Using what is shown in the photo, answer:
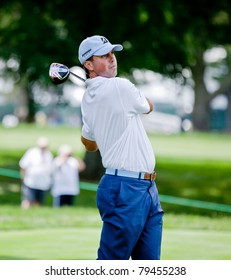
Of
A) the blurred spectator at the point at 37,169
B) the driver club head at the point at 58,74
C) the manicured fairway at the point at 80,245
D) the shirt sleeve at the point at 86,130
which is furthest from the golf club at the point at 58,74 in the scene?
the blurred spectator at the point at 37,169

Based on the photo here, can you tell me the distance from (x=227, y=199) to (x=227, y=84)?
101 feet

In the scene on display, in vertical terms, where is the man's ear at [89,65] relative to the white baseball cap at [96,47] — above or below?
below

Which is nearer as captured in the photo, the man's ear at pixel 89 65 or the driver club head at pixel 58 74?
the man's ear at pixel 89 65

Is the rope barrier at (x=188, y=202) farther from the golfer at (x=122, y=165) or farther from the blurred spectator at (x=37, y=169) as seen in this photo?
the golfer at (x=122, y=165)

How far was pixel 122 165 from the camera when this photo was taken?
5.67 m

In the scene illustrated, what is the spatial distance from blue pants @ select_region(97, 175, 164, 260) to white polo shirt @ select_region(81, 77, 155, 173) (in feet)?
0.42

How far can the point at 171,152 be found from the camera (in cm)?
3481

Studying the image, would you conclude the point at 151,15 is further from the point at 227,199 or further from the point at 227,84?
the point at 227,84

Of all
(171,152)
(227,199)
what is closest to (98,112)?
(227,199)

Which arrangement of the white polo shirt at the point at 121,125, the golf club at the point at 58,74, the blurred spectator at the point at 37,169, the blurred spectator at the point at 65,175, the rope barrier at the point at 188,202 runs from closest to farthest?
the white polo shirt at the point at 121,125, the golf club at the point at 58,74, the blurred spectator at the point at 65,175, the blurred spectator at the point at 37,169, the rope barrier at the point at 188,202

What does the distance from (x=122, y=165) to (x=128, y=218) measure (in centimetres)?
37

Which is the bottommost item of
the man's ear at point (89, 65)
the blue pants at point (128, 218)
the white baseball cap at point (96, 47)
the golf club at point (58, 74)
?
the blue pants at point (128, 218)

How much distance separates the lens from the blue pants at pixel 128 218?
569 centimetres

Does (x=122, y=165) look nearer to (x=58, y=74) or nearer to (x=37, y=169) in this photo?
(x=58, y=74)
